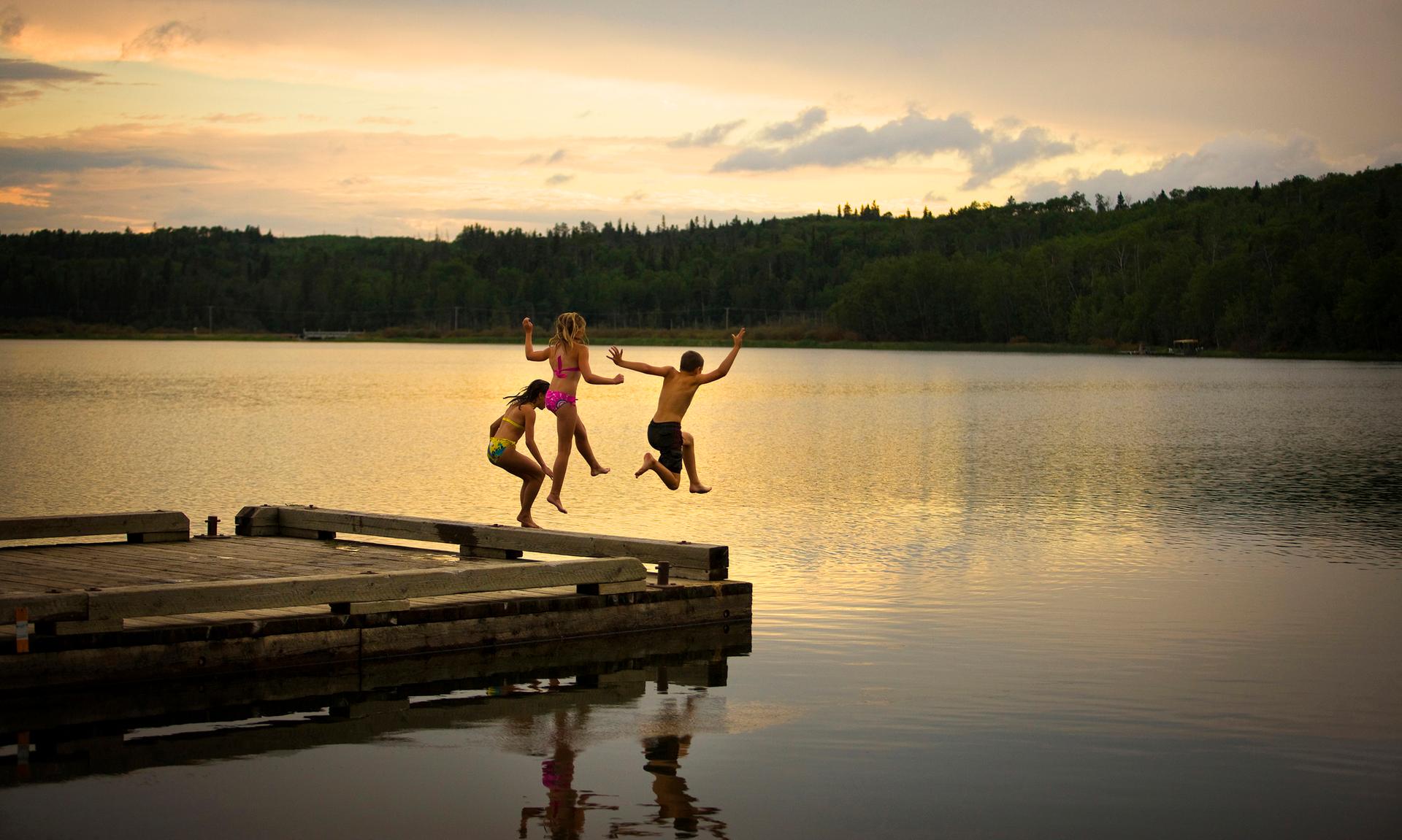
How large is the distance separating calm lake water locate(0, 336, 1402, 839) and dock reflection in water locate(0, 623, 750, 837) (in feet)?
0.14

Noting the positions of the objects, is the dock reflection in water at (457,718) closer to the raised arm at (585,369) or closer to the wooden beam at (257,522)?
the raised arm at (585,369)

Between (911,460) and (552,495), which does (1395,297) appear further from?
(552,495)

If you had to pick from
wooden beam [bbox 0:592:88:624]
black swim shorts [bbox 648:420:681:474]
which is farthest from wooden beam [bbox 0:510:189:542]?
black swim shorts [bbox 648:420:681:474]

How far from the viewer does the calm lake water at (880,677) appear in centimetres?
839

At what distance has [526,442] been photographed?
1623 cm

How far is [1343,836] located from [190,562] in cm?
1008

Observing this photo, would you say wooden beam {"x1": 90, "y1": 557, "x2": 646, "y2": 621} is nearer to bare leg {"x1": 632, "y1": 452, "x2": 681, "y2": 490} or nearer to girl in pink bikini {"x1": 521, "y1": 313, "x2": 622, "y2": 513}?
girl in pink bikini {"x1": 521, "y1": 313, "x2": 622, "y2": 513}

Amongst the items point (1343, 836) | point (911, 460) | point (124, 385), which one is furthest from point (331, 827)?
point (124, 385)

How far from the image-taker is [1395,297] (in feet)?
432

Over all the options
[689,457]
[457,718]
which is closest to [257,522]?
[689,457]

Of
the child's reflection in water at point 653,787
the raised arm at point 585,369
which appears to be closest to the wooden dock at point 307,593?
the child's reflection in water at point 653,787

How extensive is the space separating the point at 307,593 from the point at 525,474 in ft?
17.5

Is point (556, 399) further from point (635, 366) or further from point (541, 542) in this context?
point (541, 542)

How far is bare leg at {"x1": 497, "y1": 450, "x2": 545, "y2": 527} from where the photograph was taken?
16.2 m
